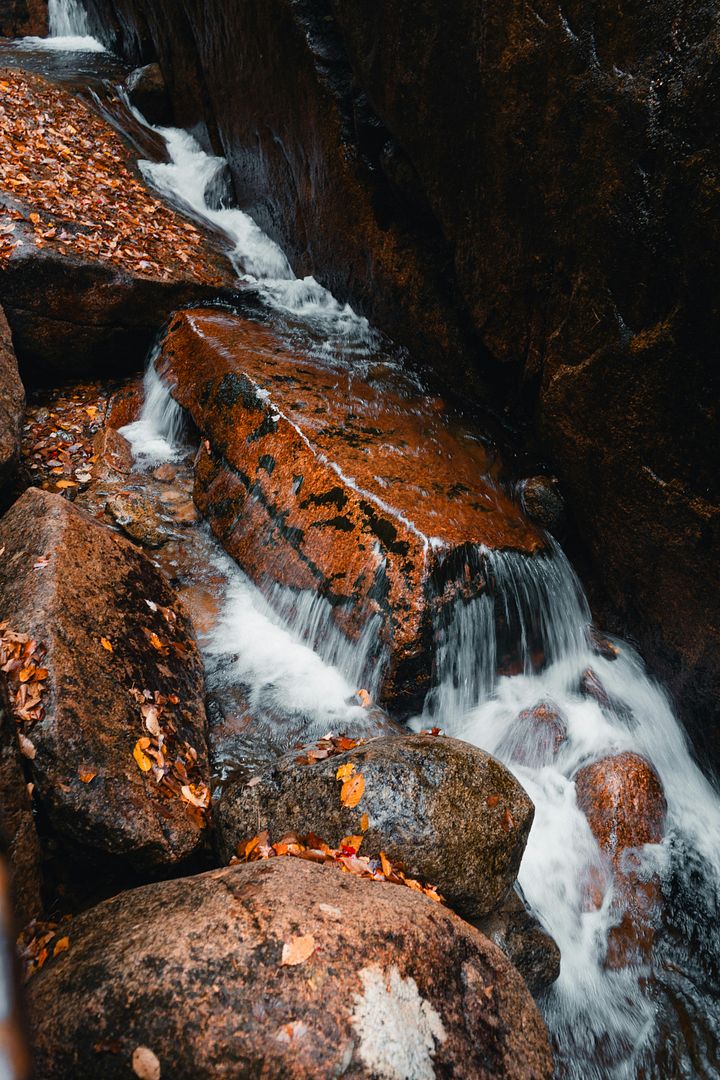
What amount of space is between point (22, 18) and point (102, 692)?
18.7 meters

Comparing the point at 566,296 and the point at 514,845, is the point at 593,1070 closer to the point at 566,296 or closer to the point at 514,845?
the point at 514,845

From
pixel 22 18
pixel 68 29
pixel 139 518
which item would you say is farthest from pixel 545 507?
pixel 22 18

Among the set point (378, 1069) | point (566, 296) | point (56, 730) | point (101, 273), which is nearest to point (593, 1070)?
point (378, 1069)

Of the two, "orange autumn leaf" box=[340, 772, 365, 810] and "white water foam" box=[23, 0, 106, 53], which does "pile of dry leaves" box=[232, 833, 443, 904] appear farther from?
"white water foam" box=[23, 0, 106, 53]

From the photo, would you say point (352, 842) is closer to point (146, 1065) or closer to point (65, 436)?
point (146, 1065)

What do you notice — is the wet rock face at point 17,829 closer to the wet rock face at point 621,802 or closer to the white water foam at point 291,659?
the white water foam at point 291,659

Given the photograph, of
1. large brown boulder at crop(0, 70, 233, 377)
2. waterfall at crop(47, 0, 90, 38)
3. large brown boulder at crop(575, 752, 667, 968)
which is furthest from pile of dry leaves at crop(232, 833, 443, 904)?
waterfall at crop(47, 0, 90, 38)

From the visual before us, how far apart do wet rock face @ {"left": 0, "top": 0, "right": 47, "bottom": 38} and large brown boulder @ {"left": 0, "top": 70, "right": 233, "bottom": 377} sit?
7852 millimetres

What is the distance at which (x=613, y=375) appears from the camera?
466cm

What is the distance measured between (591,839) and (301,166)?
8.50 meters

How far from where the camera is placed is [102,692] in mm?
3352

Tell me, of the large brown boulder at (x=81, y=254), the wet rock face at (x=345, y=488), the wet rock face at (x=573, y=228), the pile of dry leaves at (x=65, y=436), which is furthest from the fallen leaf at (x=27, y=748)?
the large brown boulder at (x=81, y=254)

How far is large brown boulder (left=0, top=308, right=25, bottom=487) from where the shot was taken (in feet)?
16.1

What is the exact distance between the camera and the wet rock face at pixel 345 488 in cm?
464
